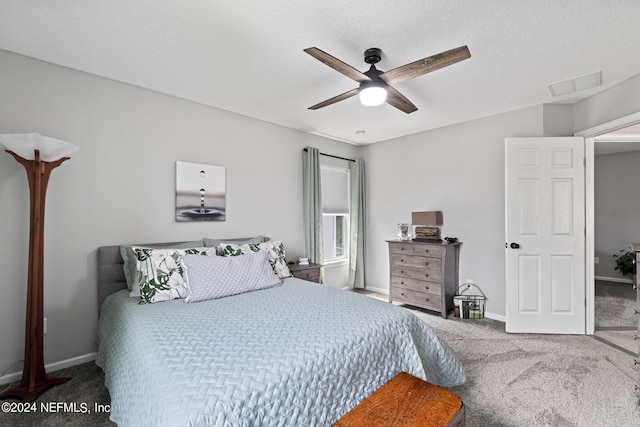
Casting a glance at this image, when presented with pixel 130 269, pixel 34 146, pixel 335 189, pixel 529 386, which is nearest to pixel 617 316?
pixel 529 386

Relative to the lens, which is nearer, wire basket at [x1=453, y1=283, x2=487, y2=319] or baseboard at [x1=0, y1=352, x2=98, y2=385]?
baseboard at [x1=0, y1=352, x2=98, y2=385]

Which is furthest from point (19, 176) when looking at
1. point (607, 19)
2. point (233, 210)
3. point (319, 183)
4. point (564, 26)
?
point (607, 19)

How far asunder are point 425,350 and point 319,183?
2.81m

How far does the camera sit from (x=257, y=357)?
1388 millimetres

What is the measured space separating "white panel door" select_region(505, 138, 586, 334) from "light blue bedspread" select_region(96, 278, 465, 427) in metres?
1.77

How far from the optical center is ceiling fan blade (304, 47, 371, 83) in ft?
5.82

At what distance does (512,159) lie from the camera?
3354 millimetres

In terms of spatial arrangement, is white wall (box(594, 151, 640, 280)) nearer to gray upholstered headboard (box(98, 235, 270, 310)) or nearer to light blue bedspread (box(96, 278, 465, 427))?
light blue bedspread (box(96, 278, 465, 427))

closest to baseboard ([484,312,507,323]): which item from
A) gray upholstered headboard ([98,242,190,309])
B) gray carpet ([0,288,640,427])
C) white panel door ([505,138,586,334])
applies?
white panel door ([505,138,586,334])

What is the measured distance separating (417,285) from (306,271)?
155 cm

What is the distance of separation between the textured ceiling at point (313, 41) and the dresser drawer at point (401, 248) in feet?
6.38

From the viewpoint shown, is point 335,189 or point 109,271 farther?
point 335,189

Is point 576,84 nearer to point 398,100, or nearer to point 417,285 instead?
point 398,100

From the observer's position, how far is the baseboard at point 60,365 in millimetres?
2251
